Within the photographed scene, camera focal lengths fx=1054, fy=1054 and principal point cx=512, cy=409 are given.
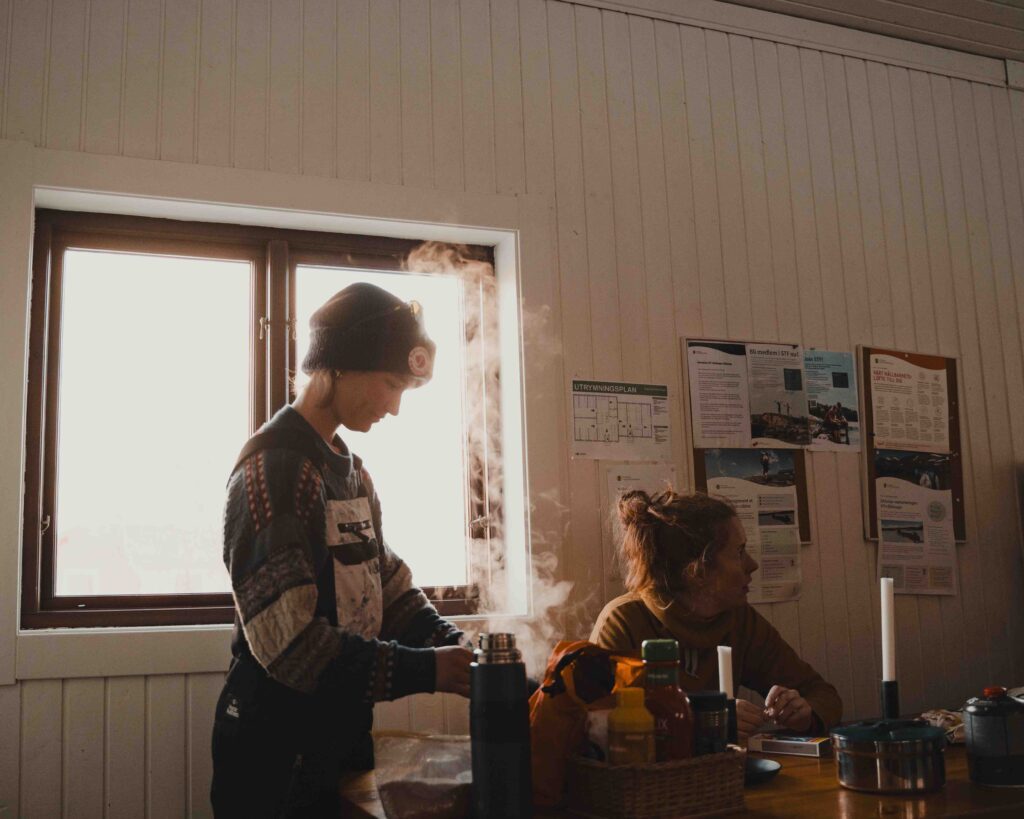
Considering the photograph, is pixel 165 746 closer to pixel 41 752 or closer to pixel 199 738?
pixel 199 738

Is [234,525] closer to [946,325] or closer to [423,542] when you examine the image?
[423,542]

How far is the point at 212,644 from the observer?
8.20ft

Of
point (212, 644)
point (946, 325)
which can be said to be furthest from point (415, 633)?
point (946, 325)

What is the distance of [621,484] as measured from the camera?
3.00 m

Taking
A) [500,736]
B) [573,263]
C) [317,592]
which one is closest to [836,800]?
[500,736]

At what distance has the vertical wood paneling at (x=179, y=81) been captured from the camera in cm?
267

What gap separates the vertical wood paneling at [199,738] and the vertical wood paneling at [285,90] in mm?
1310

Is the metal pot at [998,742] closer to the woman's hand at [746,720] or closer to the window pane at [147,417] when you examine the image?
the woman's hand at [746,720]

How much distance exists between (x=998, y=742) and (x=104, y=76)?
2.44 meters

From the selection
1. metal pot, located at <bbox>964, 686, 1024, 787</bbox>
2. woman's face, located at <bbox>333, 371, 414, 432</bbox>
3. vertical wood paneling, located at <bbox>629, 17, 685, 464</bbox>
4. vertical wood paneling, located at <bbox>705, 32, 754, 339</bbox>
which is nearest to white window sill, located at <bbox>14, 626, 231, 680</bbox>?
woman's face, located at <bbox>333, 371, 414, 432</bbox>

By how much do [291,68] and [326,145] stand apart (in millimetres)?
227

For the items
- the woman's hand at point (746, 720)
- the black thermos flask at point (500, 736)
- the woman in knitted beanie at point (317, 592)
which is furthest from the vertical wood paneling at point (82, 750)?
the woman's hand at point (746, 720)

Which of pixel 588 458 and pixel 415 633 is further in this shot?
pixel 588 458

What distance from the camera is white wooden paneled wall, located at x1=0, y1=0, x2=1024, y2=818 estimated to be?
2.56 meters
